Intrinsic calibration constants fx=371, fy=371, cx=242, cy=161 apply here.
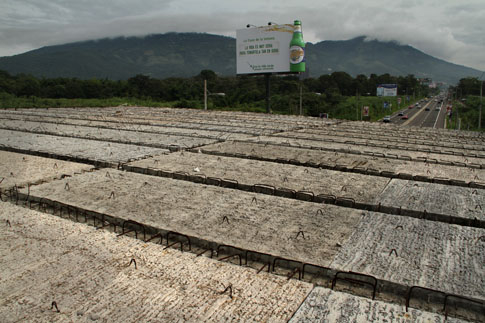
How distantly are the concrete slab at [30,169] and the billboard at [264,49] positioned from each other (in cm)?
2172

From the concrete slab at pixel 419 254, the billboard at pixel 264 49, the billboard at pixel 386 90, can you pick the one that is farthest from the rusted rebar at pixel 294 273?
the billboard at pixel 386 90

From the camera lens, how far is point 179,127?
52.6 ft

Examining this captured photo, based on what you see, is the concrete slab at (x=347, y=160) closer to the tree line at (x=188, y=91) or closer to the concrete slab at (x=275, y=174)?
the concrete slab at (x=275, y=174)

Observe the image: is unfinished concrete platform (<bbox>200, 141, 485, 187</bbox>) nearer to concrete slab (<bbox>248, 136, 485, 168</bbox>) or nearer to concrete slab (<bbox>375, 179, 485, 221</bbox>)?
concrete slab (<bbox>248, 136, 485, 168</bbox>)

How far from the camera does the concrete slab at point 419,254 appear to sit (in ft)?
11.0

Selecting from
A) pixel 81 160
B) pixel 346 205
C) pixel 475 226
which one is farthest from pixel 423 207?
pixel 81 160

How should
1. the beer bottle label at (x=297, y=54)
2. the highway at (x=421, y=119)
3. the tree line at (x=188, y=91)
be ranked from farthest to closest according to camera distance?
the tree line at (x=188, y=91) < the highway at (x=421, y=119) < the beer bottle label at (x=297, y=54)

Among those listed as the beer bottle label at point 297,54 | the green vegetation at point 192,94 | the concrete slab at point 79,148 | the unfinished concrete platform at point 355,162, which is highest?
the beer bottle label at point 297,54

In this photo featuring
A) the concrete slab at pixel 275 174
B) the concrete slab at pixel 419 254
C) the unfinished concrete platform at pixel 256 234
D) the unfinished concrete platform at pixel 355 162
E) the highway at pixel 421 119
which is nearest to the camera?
the unfinished concrete platform at pixel 256 234

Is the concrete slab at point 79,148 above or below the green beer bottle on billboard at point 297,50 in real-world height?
below

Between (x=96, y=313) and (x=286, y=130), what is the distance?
13.8m

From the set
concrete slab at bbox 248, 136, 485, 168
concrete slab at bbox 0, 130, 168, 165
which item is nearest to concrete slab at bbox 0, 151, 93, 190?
concrete slab at bbox 0, 130, 168, 165

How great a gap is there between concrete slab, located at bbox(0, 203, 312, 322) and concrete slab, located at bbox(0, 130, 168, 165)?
4431 millimetres

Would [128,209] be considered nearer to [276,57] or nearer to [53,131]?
[53,131]
